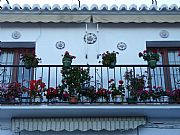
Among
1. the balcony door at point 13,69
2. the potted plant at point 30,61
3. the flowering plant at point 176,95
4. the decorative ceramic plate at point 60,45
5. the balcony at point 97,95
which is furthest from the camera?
the decorative ceramic plate at point 60,45

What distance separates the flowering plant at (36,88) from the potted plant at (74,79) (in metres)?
0.60

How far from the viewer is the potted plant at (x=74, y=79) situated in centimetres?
1070

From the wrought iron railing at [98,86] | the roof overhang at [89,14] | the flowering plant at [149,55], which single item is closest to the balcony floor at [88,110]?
the wrought iron railing at [98,86]

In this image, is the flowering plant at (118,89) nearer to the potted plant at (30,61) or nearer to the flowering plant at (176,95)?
the flowering plant at (176,95)

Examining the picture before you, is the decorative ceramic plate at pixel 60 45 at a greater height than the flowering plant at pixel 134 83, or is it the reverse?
the decorative ceramic plate at pixel 60 45

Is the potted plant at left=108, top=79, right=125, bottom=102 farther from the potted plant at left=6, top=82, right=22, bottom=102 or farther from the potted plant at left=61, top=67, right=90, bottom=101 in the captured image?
the potted plant at left=6, top=82, right=22, bottom=102

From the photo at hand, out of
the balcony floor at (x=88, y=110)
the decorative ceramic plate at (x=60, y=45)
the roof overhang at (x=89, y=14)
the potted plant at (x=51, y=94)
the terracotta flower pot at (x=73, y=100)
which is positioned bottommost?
the balcony floor at (x=88, y=110)

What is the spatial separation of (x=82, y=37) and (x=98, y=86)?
178 centimetres

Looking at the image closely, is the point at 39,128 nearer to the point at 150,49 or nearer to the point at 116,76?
the point at 116,76

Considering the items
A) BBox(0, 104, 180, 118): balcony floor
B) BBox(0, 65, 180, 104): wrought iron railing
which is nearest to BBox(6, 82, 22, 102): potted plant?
BBox(0, 65, 180, 104): wrought iron railing

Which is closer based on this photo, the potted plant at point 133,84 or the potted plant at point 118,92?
the potted plant at point 133,84

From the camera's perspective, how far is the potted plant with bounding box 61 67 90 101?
1070 cm

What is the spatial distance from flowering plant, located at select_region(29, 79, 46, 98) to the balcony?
1.1 inches

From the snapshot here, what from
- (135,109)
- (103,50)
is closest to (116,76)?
(103,50)
